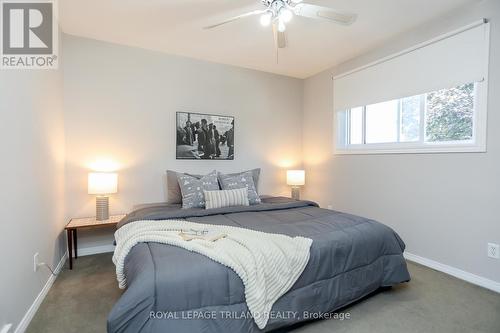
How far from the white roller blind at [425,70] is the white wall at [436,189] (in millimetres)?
87

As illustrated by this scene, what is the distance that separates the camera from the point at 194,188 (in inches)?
114

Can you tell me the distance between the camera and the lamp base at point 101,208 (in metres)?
2.82

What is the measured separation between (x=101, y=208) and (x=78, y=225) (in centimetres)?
28

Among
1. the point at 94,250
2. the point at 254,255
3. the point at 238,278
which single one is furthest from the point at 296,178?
the point at 94,250

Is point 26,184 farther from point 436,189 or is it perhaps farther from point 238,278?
point 436,189

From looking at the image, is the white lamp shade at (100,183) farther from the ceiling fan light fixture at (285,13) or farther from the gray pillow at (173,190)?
the ceiling fan light fixture at (285,13)

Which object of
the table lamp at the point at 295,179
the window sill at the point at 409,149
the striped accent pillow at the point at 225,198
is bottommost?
the striped accent pillow at the point at 225,198

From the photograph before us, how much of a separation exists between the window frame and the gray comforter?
114 cm

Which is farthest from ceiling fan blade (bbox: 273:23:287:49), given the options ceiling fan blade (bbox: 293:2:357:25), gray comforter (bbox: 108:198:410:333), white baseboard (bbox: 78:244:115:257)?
white baseboard (bbox: 78:244:115:257)

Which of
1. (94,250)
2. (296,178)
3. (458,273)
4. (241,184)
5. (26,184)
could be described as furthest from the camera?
(296,178)

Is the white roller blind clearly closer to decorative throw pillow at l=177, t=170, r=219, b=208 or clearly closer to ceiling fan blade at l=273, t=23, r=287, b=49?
ceiling fan blade at l=273, t=23, r=287, b=49

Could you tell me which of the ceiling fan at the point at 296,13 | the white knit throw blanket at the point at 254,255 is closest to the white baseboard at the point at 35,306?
the white knit throw blanket at the point at 254,255

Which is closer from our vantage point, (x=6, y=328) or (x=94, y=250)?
(x=6, y=328)

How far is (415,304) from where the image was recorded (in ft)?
6.48
